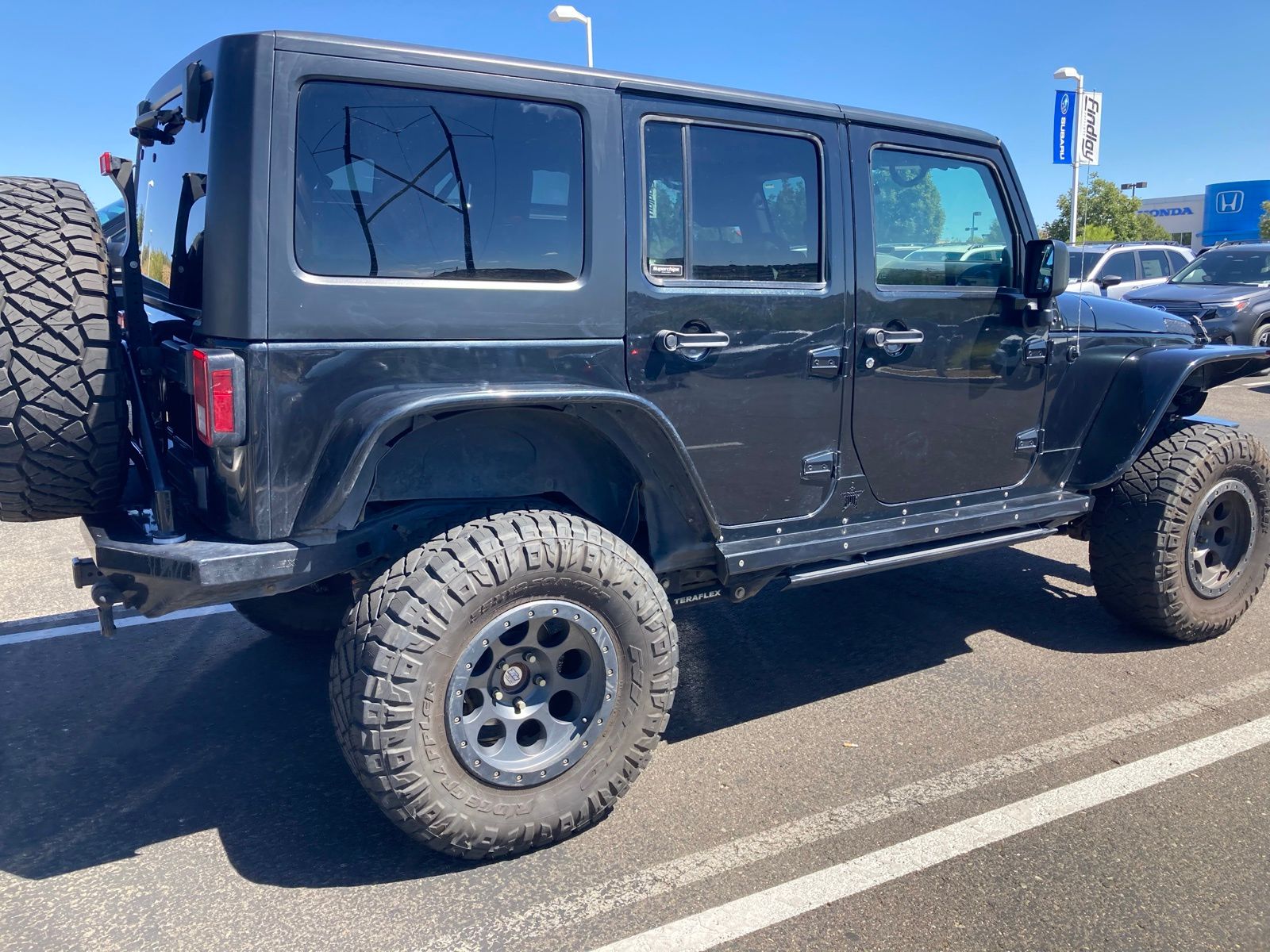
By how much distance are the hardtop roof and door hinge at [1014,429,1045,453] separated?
1.20 metres

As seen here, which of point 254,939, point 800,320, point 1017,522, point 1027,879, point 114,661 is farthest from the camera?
point 114,661

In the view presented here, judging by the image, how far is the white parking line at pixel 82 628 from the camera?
4.43 m

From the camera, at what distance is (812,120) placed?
3332 millimetres

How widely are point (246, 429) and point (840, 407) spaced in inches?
74.7

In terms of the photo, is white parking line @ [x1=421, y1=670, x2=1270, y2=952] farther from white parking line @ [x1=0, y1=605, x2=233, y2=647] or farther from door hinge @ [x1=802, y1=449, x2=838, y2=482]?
white parking line @ [x1=0, y1=605, x2=233, y2=647]

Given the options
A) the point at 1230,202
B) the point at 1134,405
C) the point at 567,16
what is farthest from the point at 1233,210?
the point at 1134,405

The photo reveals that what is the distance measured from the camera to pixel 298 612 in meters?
4.16

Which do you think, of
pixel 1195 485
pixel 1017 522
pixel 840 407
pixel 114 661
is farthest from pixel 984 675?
pixel 114 661

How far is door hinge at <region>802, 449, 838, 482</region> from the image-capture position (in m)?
3.36

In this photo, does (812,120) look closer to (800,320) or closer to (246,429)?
(800,320)

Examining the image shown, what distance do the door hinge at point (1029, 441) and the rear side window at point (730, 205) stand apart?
121cm

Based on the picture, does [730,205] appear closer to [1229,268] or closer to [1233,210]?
[1229,268]

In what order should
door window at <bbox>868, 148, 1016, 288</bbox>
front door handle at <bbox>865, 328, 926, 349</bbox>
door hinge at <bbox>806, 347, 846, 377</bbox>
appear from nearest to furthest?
door hinge at <bbox>806, 347, 846, 377</bbox> → front door handle at <bbox>865, 328, 926, 349</bbox> → door window at <bbox>868, 148, 1016, 288</bbox>

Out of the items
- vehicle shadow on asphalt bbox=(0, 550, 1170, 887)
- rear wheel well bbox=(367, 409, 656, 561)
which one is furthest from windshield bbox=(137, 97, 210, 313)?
vehicle shadow on asphalt bbox=(0, 550, 1170, 887)
